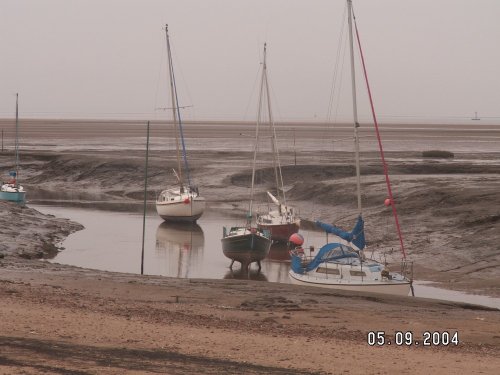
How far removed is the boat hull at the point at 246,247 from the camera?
114ft

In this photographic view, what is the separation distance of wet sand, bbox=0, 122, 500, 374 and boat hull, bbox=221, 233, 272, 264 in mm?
6303

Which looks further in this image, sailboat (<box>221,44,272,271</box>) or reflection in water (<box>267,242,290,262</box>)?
reflection in water (<box>267,242,290,262</box>)

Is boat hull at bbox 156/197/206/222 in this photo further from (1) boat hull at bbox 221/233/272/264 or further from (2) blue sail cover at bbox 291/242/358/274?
(2) blue sail cover at bbox 291/242/358/274

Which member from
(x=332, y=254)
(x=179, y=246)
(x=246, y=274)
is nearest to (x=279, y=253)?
(x=179, y=246)

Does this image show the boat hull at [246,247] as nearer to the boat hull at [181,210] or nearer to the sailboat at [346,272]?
the sailboat at [346,272]

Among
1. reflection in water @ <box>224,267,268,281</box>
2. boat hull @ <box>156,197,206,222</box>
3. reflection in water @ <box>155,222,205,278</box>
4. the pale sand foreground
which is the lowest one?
reflection in water @ <box>155,222,205,278</box>

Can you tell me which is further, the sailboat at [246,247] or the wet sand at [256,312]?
the sailboat at [246,247]

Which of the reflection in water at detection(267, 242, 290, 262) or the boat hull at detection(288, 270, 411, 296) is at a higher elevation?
the boat hull at detection(288, 270, 411, 296)

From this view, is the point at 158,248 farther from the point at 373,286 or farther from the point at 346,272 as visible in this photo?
the point at 373,286

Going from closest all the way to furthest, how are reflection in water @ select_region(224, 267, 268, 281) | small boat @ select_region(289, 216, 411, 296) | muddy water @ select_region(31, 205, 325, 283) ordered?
small boat @ select_region(289, 216, 411, 296) < reflection in water @ select_region(224, 267, 268, 281) < muddy water @ select_region(31, 205, 325, 283)

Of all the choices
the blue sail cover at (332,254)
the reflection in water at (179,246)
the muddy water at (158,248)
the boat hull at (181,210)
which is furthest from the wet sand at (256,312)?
the boat hull at (181,210)
